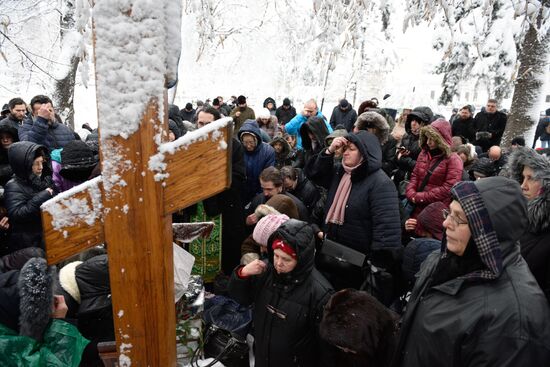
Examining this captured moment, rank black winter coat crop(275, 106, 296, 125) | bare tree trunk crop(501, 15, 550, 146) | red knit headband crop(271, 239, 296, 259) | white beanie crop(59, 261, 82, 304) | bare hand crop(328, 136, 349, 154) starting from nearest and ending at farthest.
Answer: red knit headband crop(271, 239, 296, 259) < white beanie crop(59, 261, 82, 304) < bare hand crop(328, 136, 349, 154) < bare tree trunk crop(501, 15, 550, 146) < black winter coat crop(275, 106, 296, 125)

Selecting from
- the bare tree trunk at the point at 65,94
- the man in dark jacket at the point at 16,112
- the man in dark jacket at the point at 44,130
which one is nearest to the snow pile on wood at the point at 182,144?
the man in dark jacket at the point at 44,130

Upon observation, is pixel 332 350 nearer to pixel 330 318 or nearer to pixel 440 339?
pixel 330 318

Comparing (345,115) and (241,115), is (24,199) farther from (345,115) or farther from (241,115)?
(345,115)

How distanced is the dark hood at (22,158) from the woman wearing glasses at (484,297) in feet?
11.1

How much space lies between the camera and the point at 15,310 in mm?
1883

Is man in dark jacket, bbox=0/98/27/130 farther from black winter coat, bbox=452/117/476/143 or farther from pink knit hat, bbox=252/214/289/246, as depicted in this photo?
black winter coat, bbox=452/117/476/143

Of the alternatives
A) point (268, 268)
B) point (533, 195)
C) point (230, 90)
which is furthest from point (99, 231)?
point (230, 90)

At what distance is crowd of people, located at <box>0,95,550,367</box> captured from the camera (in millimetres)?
1435

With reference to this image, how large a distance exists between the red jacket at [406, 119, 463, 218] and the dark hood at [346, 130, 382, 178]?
1.08 meters

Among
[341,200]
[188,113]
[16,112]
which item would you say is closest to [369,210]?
[341,200]

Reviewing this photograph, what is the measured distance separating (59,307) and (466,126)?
25.8 ft

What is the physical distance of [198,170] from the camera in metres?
1.13

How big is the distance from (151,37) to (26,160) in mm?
2924

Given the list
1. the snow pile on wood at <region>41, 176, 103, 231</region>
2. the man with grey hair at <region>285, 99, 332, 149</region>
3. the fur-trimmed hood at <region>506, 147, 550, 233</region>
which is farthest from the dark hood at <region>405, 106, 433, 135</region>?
the snow pile on wood at <region>41, 176, 103, 231</region>
